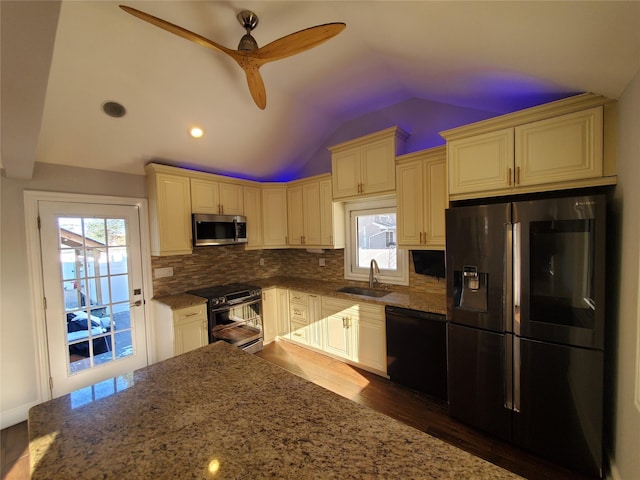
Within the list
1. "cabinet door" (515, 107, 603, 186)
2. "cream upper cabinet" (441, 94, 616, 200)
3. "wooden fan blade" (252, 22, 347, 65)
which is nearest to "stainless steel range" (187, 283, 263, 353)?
"wooden fan blade" (252, 22, 347, 65)

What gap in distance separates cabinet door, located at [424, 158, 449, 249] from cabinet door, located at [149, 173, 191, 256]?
2669mm

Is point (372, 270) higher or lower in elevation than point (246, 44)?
lower

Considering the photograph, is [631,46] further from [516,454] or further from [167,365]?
[167,365]

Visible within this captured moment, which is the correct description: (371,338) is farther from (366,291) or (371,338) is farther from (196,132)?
(196,132)

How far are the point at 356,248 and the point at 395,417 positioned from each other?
1.97 metres

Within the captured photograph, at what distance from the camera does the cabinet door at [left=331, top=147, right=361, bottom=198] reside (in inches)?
124

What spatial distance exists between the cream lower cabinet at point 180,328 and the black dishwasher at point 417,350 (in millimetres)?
2021

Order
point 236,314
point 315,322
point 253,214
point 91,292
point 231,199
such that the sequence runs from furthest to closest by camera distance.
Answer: point 253,214
point 231,199
point 315,322
point 236,314
point 91,292

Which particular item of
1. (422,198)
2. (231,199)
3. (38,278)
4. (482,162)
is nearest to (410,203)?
(422,198)

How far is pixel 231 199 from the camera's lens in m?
3.62

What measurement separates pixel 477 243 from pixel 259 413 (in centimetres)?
182

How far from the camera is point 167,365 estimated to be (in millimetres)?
1316

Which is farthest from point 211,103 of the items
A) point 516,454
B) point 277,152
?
point 516,454

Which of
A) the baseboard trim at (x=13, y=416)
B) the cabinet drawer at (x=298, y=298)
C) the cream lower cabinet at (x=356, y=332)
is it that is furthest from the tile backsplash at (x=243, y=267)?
the baseboard trim at (x=13, y=416)
